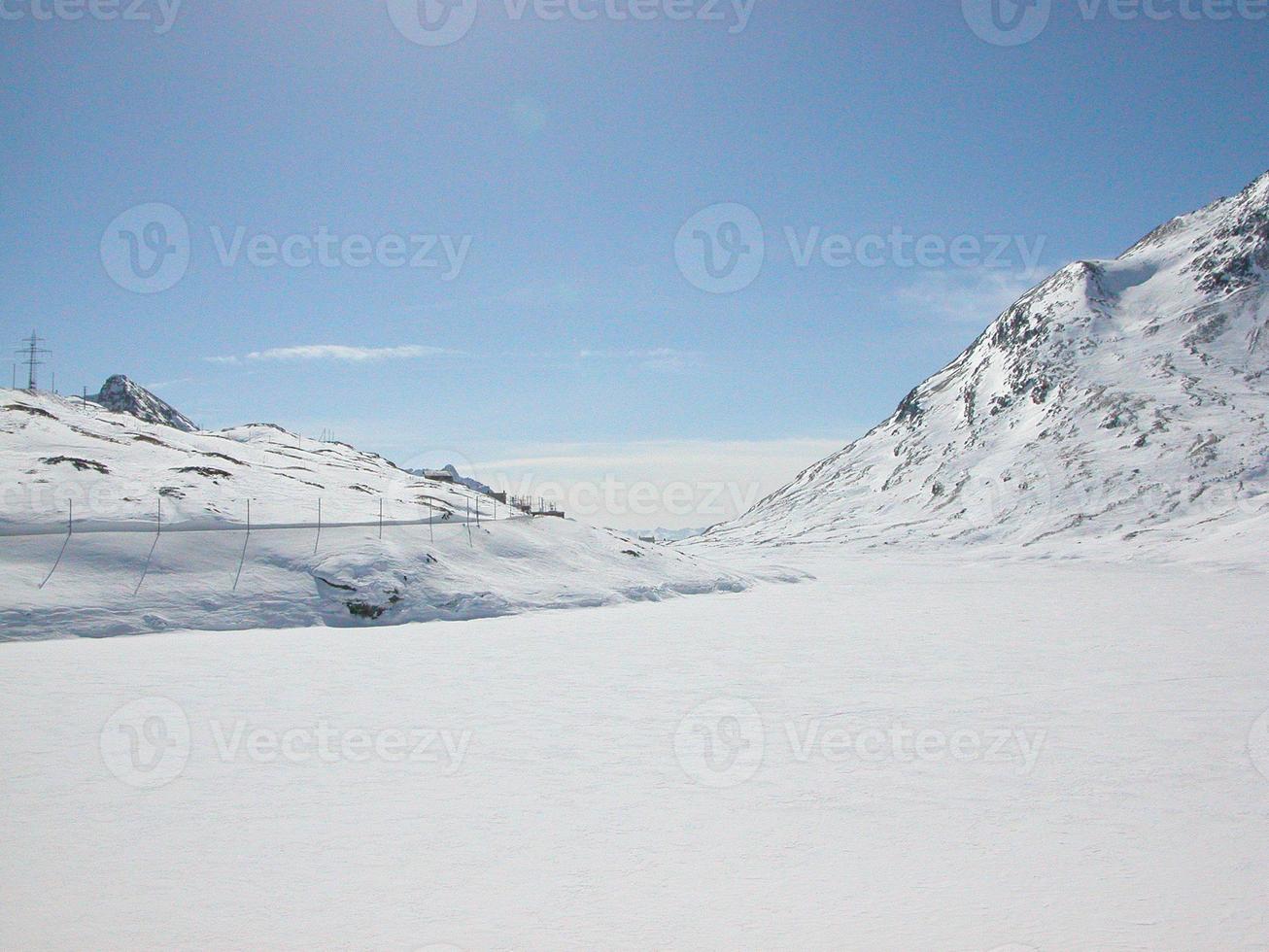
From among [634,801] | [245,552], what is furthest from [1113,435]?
[634,801]

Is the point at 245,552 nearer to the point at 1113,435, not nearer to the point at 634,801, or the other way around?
the point at 634,801

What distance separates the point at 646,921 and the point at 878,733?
9294 mm

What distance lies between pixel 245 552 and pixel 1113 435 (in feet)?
506

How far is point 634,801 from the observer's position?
12.8 m

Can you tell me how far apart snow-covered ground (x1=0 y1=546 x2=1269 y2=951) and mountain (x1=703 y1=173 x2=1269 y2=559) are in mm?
88294

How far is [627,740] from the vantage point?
645 inches

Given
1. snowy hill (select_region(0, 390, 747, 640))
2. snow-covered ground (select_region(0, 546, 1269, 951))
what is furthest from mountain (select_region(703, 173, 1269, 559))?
snow-covered ground (select_region(0, 546, 1269, 951))

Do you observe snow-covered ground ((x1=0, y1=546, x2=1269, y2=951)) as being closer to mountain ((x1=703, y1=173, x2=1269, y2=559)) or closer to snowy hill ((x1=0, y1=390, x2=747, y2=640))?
snowy hill ((x1=0, y1=390, x2=747, y2=640))

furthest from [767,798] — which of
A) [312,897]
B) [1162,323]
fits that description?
[1162,323]

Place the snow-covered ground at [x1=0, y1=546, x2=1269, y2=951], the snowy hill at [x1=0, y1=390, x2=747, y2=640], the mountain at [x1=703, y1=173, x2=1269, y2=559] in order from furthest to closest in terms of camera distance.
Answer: the mountain at [x1=703, y1=173, x2=1269, y2=559], the snowy hill at [x1=0, y1=390, x2=747, y2=640], the snow-covered ground at [x1=0, y1=546, x2=1269, y2=951]

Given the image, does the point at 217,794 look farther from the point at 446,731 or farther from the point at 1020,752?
the point at 1020,752

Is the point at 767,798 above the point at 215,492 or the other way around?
the other way around

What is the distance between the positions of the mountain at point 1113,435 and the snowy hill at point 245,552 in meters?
78.9

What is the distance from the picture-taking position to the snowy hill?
34000 mm
